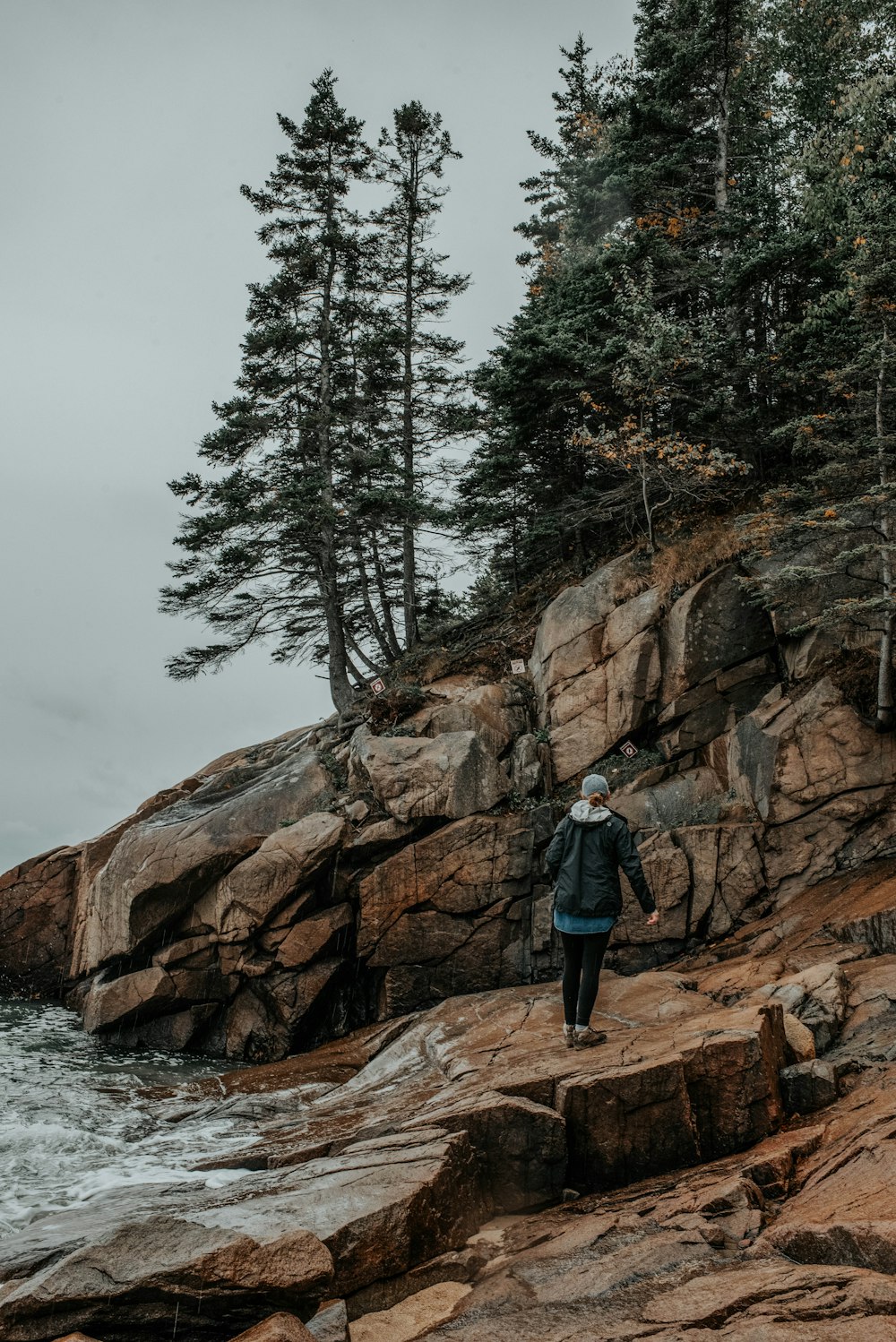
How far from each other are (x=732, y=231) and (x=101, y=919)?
18.8 m

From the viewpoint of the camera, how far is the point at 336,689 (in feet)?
68.2

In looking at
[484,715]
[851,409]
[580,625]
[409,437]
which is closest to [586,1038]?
[484,715]

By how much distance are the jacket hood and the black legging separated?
1.00m

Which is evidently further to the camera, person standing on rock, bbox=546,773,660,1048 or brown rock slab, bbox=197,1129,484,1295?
person standing on rock, bbox=546,773,660,1048

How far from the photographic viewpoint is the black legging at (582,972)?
721 cm

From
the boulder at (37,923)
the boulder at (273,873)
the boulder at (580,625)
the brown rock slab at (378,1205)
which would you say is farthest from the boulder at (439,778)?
the boulder at (37,923)

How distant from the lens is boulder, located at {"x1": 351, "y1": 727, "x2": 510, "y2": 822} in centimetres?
1385

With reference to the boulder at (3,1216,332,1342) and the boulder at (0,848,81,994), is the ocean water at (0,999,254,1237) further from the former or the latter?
the boulder at (0,848,81,994)

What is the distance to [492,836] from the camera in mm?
13516

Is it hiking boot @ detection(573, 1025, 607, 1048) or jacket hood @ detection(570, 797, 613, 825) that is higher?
jacket hood @ detection(570, 797, 613, 825)

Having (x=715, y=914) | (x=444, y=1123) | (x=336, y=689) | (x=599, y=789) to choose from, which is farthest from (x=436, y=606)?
(x=444, y=1123)

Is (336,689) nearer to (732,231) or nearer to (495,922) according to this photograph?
(495,922)

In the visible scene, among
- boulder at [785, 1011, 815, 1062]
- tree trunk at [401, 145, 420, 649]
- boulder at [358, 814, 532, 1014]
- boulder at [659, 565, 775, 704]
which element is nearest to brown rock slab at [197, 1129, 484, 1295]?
boulder at [785, 1011, 815, 1062]

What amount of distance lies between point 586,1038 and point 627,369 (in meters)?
12.8
